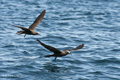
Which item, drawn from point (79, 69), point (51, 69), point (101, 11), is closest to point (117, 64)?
point (79, 69)

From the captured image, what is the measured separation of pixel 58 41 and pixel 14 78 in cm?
708

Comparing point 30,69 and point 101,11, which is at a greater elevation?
point 101,11

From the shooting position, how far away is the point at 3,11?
28.8 meters

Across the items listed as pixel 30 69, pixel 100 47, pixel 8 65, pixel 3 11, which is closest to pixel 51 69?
pixel 30 69

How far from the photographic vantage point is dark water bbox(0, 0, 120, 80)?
14906mm

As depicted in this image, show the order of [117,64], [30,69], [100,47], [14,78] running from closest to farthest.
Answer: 1. [14,78]
2. [30,69]
3. [117,64]
4. [100,47]

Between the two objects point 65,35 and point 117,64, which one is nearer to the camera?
point 117,64

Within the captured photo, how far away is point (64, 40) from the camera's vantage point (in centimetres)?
2083

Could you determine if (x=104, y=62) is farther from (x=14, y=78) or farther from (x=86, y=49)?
(x=14, y=78)

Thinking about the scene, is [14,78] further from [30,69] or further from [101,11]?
[101,11]

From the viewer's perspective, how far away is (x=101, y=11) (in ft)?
96.3

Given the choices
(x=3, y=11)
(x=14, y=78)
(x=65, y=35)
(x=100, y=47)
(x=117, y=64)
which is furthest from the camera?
(x=3, y=11)

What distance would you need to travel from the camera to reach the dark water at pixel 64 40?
14.9m

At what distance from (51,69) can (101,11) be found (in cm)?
1511
